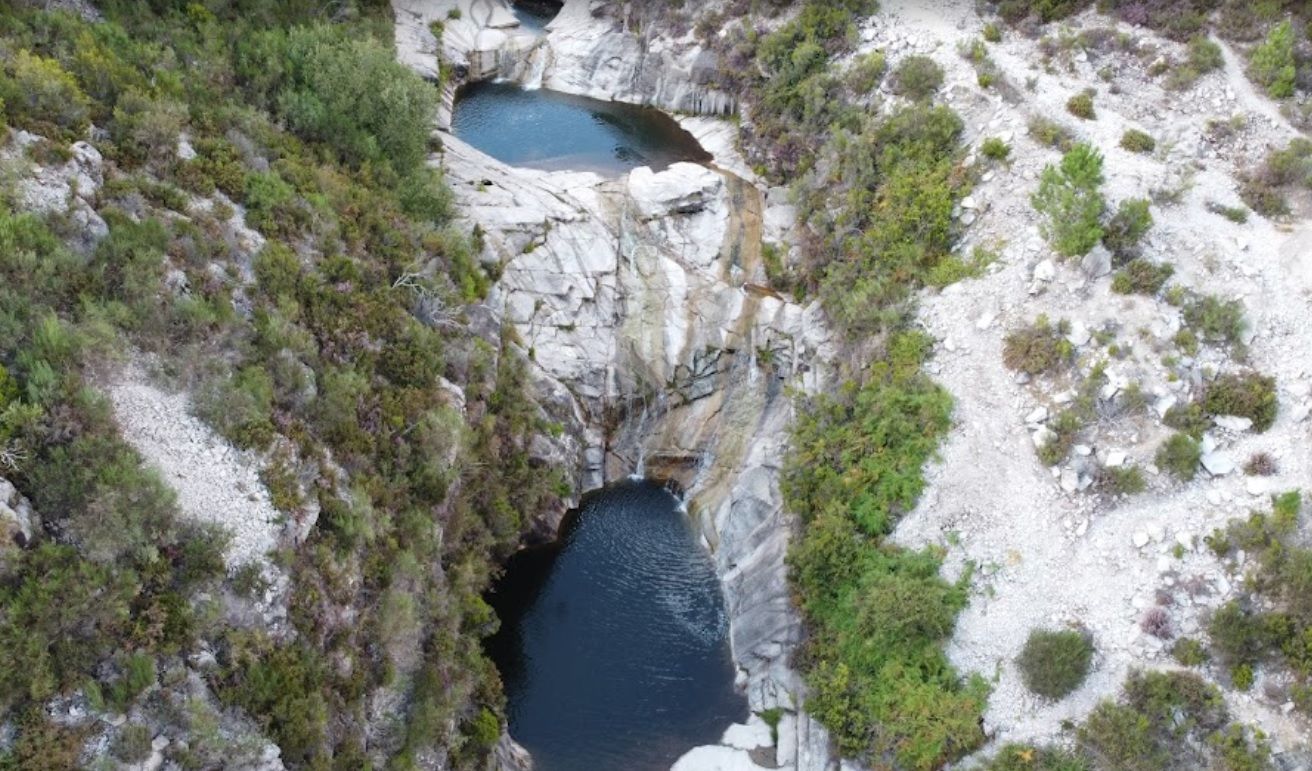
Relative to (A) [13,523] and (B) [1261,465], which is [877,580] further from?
(A) [13,523]

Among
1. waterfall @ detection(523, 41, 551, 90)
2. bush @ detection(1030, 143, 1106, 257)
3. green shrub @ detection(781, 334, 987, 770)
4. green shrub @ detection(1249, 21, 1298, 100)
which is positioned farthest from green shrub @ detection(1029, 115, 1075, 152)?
waterfall @ detection(523, 41, 551, 90)

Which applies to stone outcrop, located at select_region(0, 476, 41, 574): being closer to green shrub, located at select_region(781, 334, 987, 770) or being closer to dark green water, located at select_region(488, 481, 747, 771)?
dark green water, located at select_region(488, 481, 747, 771)

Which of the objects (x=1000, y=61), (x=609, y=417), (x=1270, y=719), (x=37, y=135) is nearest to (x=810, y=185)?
(x=1000, y=61)

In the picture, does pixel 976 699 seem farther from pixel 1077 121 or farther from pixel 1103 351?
pixel 1077 121

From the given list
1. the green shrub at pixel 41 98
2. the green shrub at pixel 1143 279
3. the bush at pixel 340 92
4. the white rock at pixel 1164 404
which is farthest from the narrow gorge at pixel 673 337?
the green shrub at pixel 41 98

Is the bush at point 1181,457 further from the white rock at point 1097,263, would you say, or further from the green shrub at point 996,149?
the green shrub at point 996,149
